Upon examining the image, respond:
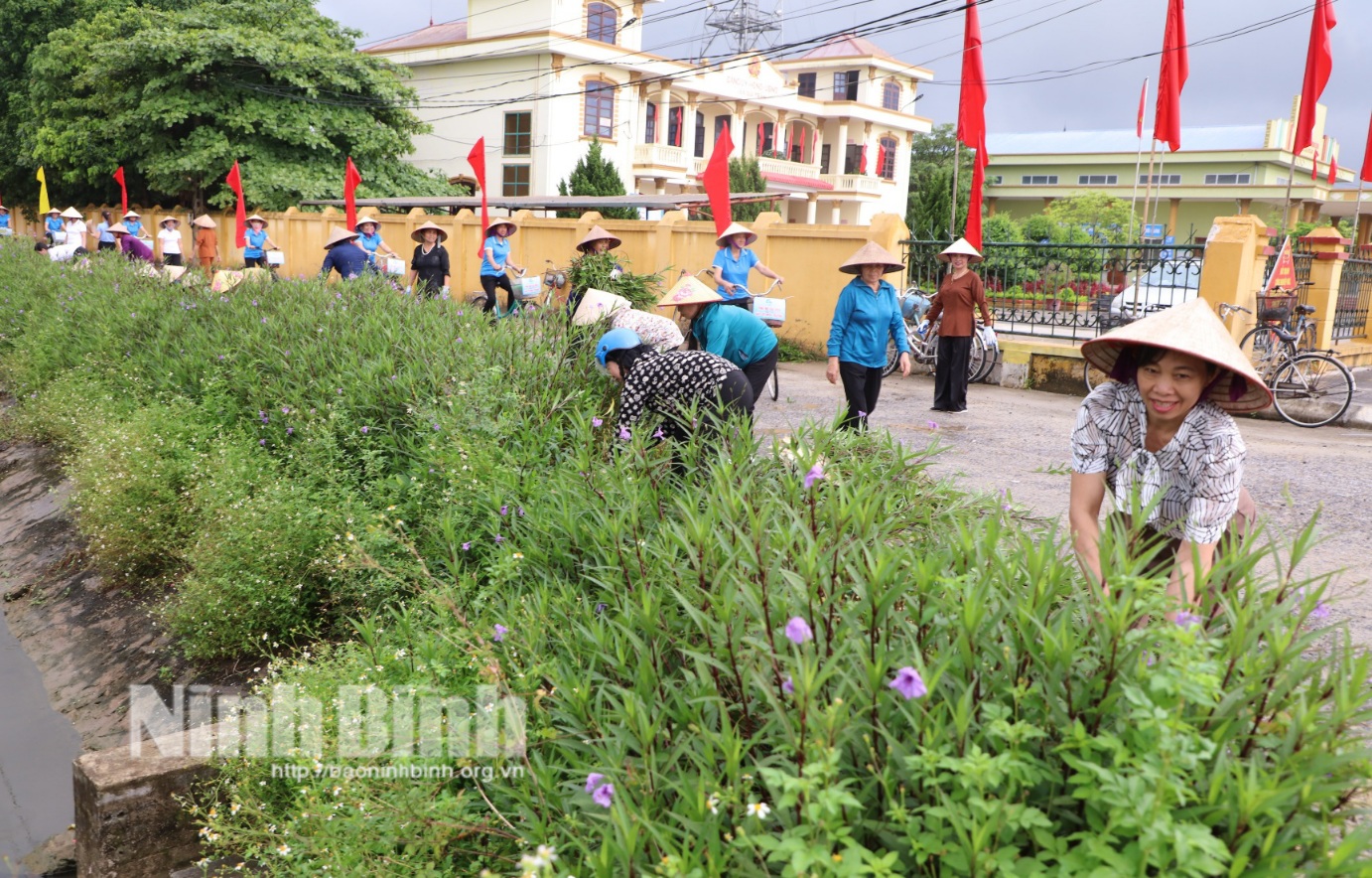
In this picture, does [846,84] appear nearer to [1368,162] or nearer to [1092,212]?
[1092,212]

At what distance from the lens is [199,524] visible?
618 centimetres

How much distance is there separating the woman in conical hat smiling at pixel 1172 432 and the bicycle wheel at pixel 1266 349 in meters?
8.79

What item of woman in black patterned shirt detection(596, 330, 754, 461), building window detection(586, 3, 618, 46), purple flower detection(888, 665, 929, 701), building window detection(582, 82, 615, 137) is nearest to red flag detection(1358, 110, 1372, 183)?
woman in black patterned shirt detection(596, 330, 754, 461)

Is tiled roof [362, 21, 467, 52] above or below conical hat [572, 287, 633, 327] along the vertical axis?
above

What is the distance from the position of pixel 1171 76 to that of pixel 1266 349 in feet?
13.8

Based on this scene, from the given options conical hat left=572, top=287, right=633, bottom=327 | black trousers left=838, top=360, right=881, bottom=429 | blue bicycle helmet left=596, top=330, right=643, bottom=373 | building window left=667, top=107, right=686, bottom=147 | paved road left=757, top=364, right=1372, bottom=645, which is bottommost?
paved road left=757, top=364, right=1372, bottom=645

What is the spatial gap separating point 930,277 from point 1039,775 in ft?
42.6

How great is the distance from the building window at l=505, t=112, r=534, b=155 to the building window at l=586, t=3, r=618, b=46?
431cm

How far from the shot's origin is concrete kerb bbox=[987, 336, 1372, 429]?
12.1m

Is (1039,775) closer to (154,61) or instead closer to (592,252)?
(592,252)

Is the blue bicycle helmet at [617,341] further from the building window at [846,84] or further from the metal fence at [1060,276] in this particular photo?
the building window at [846,84]

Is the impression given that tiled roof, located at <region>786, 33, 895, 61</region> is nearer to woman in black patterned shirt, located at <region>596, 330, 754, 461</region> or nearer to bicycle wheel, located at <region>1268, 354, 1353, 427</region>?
bicycle wheel, located at <region>1268, 354, 1353, 427</region>

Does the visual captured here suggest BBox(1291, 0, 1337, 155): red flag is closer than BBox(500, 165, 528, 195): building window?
Yes

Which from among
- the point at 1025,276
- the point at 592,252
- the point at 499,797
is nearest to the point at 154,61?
the point at 592,252
